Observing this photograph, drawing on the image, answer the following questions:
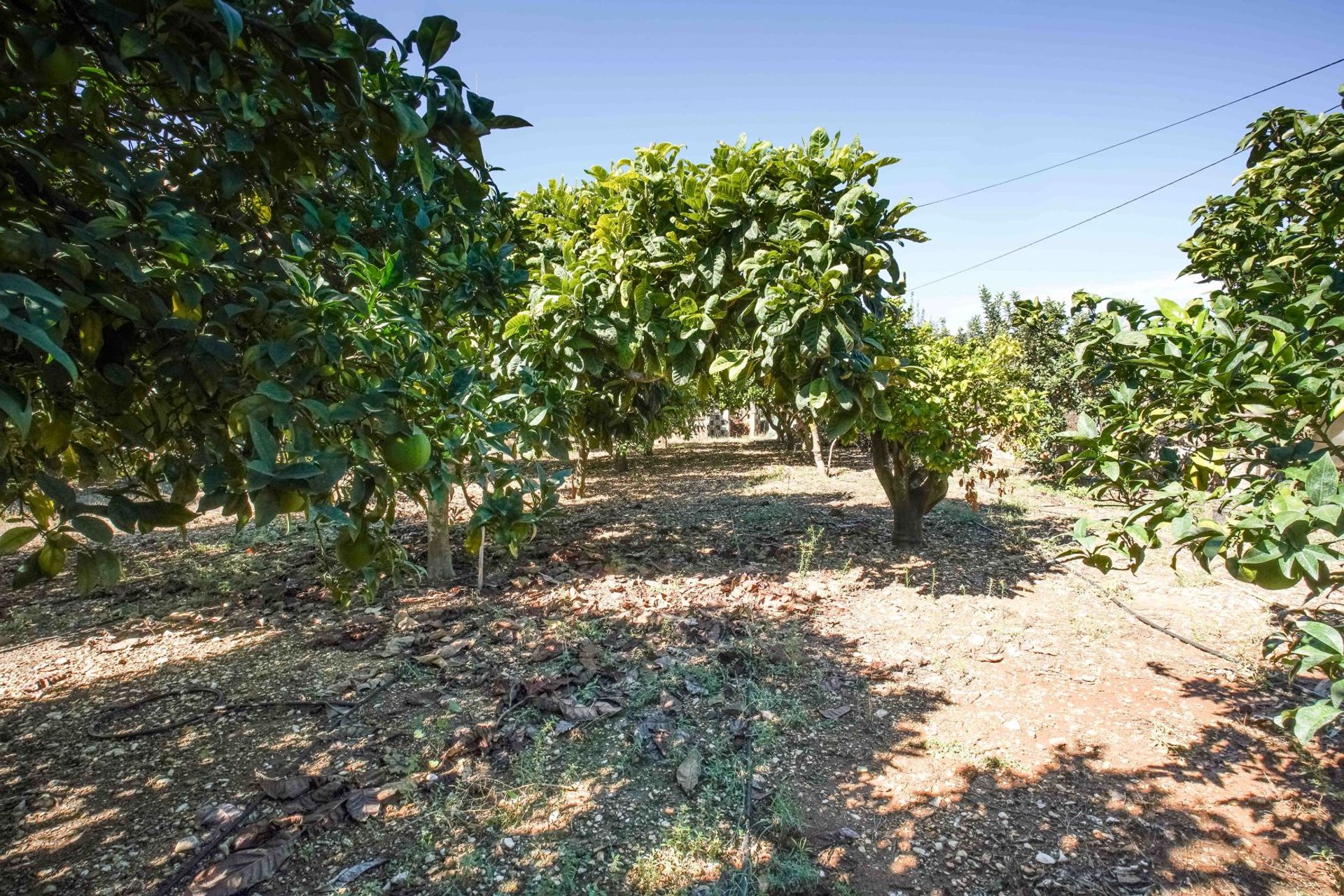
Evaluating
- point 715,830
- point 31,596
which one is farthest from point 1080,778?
point 31,596

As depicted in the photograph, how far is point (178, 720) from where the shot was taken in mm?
3332

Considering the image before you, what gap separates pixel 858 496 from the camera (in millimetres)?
9609

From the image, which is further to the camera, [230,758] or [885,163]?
[885,163]

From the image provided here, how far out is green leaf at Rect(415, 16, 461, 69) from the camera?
1.31m

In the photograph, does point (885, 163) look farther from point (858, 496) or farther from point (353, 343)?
point (858, 496)

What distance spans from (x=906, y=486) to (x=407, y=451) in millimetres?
5620

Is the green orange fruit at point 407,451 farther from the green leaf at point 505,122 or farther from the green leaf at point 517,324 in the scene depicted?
the green leaf at point 517,324

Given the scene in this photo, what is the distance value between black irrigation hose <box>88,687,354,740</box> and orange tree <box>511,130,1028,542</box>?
2.40 meters

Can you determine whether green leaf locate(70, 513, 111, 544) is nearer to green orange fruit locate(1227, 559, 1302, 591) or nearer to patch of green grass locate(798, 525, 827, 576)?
green orange fruit locate(1227, 559, 1302, 591)

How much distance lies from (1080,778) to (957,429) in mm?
3193

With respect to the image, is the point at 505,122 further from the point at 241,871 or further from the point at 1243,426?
the point at 241,871

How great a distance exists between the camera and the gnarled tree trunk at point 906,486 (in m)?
6.23

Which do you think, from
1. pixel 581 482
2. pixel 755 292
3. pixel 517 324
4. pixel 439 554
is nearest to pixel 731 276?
pixel 755 292

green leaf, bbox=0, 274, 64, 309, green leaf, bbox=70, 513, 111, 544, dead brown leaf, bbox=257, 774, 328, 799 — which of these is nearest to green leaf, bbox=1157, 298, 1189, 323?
green leaf, bbox=0, 274, 64, 309
